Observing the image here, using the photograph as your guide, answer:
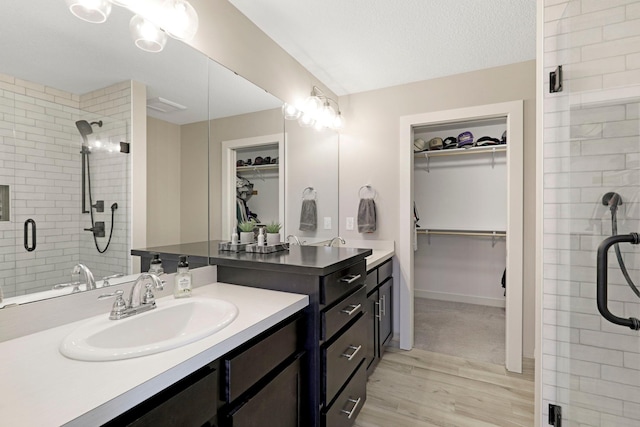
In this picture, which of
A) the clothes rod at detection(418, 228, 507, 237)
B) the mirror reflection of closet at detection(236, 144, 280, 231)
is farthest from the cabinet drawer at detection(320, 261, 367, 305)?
the clothes rod at detection(418, 228, 507, 237)

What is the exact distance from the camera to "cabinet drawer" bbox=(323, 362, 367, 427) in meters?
1.39

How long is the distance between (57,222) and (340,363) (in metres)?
1.29

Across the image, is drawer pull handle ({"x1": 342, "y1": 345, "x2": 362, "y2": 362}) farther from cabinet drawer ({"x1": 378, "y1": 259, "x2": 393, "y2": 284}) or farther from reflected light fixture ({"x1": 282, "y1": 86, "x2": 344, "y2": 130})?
reflected light fixture ({"x1": 282, "y1": 86, "x2": 344, "y2": 130})

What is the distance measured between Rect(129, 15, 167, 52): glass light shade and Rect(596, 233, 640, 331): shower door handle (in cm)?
198

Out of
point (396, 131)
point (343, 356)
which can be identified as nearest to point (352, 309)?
point (343, 356)

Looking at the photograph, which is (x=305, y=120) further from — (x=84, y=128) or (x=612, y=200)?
(x=612, y=200)

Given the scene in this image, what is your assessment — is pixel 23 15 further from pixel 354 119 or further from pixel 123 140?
pixel 354 119

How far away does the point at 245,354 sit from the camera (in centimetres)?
93

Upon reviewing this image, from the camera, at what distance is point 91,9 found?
107 cm

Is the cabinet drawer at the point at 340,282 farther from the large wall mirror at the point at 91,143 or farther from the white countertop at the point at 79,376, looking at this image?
the large wall mirror at the point at 91,143

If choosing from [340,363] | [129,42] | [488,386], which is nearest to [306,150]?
[129,42]

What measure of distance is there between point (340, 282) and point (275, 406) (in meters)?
0.60

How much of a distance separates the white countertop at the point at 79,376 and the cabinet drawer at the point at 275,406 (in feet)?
0.68

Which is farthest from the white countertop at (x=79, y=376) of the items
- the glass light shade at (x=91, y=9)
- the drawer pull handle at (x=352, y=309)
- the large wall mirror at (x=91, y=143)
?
the glass light shade at (x=91, y=9)
